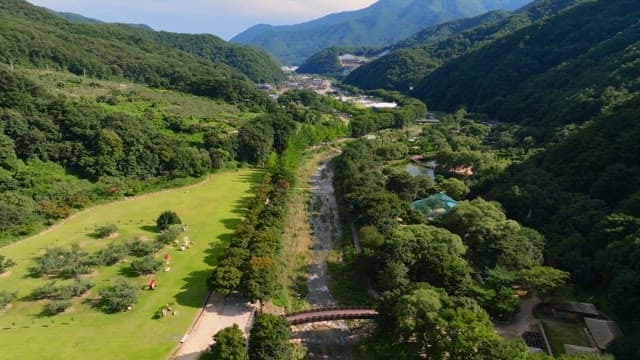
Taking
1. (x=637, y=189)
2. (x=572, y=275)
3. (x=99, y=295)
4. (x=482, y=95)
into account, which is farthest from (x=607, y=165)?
(x=482, y=95)

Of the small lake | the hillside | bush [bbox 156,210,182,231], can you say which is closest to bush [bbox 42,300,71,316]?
bush [bbox 156,210,182,231]

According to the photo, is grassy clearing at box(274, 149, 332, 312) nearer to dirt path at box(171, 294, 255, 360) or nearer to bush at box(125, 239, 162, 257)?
dirt path at box(171, 294, 255, 360)

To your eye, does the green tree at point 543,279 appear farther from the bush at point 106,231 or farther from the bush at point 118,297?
the bush at point 106,231

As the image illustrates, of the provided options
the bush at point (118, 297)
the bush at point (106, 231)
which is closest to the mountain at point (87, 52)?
the bush at point (106, 231)

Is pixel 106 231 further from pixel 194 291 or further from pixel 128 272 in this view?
pixel 194 291

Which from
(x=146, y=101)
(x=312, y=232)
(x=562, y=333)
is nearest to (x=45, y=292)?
(x=312, y=232)

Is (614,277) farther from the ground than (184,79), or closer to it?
closer to it

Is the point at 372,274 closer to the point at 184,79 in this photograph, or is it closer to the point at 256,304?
the point at 256,304
